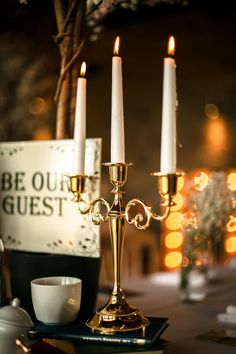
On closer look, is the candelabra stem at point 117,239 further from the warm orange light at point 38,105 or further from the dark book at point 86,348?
the warm orange light at point 38,105

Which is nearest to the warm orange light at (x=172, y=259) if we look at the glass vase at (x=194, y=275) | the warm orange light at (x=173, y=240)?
the warm orange light at (x=173, y=240)

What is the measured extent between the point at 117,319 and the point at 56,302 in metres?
0.12

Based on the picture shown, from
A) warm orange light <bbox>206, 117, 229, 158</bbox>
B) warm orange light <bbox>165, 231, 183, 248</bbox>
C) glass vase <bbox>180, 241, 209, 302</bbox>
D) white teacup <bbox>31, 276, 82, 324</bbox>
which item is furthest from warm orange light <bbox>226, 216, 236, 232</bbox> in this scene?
warm orange light <bbox>165, 231, 183, 248</bbox>

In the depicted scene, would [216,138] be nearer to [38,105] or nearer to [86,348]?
[38,105]

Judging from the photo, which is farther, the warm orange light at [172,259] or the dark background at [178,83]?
the warm orange light at [172,259]

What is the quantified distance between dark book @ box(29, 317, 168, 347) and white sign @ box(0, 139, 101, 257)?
0.23m

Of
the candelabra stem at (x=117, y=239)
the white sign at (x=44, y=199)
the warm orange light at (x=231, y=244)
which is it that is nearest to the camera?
the candelabra stem at (x=117, y=239)

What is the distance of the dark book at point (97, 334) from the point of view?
0.90 m

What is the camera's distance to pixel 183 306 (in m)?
1.47

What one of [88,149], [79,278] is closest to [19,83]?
[88,149]

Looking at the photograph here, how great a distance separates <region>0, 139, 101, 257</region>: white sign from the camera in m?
1.20

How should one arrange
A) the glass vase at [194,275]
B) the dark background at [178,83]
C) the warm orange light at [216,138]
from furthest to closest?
1. the warm orange light at [216,138]
2. the dark background at [178,83]
3. the glass vase at [194,275]

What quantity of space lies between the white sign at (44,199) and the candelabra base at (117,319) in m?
0.20

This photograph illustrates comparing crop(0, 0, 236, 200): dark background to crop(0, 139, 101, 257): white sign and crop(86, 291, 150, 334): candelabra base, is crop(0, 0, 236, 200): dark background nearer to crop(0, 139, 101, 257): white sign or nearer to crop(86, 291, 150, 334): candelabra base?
crop(0, 139, 101, 257): white sign
